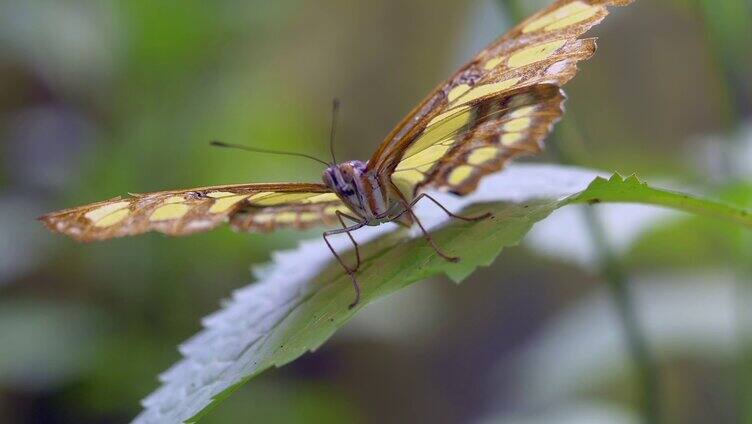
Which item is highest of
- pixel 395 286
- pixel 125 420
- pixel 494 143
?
pixel 125 420

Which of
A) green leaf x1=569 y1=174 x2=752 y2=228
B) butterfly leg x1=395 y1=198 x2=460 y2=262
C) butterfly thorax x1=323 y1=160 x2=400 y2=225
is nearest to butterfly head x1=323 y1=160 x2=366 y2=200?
butterfly thorax x1=323 y1=160 x2=400 y2=225

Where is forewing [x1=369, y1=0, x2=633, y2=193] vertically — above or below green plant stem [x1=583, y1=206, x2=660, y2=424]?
above

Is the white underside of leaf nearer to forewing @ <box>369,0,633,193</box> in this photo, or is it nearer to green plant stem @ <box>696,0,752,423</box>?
forewing @ <box>369,0,633,193</box>

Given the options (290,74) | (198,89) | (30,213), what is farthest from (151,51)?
(290,74)

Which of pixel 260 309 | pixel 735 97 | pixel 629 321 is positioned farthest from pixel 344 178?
pixel 735 97

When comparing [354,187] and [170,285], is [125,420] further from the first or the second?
[354,187]

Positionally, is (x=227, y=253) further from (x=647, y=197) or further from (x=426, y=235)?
(x=647, y=197)
